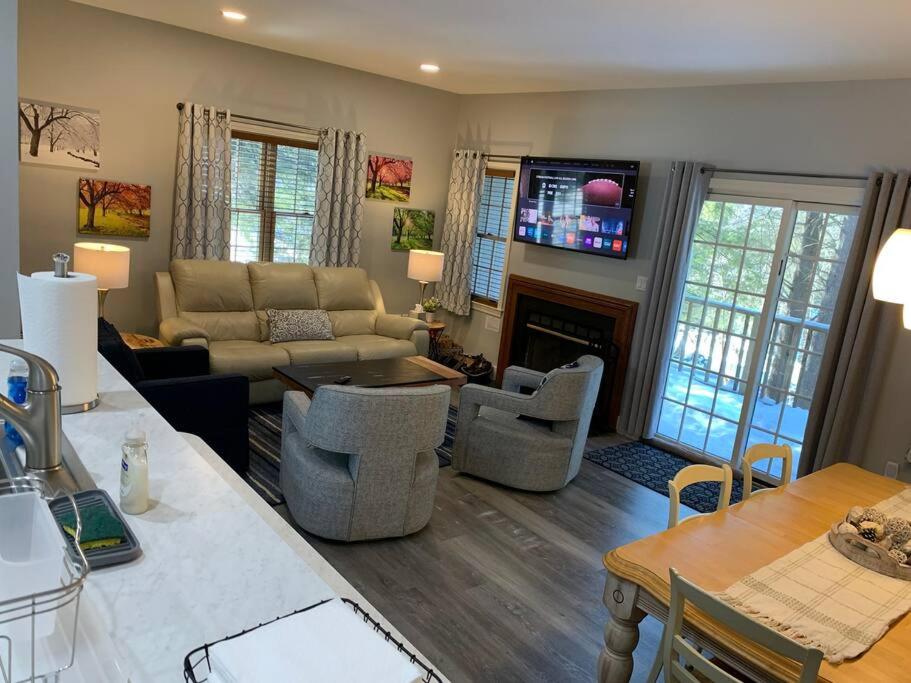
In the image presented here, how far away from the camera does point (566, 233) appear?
5836mm

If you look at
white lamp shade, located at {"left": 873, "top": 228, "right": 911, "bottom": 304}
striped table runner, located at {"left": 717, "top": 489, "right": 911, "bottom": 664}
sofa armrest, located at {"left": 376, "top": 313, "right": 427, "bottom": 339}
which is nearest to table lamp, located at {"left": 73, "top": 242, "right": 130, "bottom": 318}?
sofa armrest, located at {"left": 376, "top": 313, "right": 427, "bottom": 339}

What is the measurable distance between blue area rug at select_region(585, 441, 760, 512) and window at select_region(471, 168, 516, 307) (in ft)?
7.30

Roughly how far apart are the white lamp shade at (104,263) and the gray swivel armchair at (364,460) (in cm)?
198

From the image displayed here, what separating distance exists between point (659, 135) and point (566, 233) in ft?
3.52

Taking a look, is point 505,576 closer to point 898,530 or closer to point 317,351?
point 898,530

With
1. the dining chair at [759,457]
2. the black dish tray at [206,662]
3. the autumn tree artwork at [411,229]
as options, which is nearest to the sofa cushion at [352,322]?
the autumn tree artwork at [411,229]

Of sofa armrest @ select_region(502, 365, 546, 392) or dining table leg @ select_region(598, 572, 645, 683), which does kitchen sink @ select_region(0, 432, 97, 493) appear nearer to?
dining table leg @ select_region(598, 572, 645, 683)

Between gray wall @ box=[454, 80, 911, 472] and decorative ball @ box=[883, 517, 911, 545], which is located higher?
gray wall @ box=[454, 80, 911, 472]

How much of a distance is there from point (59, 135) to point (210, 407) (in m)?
2.74

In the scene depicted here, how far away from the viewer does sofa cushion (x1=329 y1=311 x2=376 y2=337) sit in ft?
19.9

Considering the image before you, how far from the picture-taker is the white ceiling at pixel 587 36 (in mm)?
3160

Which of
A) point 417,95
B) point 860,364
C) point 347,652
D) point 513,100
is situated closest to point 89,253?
point 417,95

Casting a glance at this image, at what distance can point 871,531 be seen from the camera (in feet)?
7.29

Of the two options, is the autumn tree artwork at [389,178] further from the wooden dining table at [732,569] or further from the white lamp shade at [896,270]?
the white lamp shade at [896,270]
